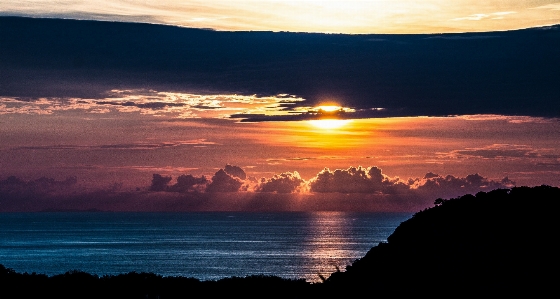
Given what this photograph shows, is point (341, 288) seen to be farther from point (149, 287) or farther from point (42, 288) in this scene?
point (42, 288)

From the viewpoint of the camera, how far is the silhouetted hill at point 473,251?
26.7 m

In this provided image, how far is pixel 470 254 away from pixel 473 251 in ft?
0.56

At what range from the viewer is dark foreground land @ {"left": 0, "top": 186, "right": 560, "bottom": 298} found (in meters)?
26.7

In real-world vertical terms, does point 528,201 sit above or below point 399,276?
above

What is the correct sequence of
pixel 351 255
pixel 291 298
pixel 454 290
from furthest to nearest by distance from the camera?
pixel 351 255
pixel 291 298
pixel 454 290

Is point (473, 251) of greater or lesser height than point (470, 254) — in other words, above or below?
above

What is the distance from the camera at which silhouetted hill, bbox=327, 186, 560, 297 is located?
2670 centimetres

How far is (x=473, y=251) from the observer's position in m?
27.9

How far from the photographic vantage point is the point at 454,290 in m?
27.0

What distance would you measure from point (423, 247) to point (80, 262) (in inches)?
5085

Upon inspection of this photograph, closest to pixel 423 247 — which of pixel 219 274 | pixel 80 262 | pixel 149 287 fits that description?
pixel 149 287

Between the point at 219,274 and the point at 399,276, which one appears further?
the point at 219,274

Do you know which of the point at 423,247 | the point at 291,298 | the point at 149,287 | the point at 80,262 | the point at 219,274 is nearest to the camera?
the point at 423,247

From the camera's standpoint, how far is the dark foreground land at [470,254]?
2667cm
